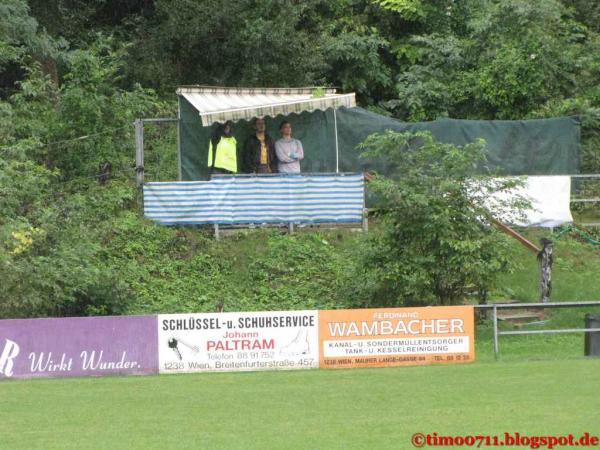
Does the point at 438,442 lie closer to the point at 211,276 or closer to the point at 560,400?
the point at 560,400

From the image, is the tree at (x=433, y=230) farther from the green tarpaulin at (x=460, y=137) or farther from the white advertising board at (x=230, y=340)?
the green tarpaulin at (x=460, y=137)

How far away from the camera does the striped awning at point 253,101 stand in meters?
24.9

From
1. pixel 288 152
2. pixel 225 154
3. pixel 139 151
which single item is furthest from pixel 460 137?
pixel 139 151

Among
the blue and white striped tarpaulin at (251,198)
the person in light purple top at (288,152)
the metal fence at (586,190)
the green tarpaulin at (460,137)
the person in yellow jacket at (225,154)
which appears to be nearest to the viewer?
the blue and white striped tarpaulin at (251,198)

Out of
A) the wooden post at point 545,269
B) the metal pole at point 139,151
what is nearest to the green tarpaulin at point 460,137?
the metal pole at point 139,151

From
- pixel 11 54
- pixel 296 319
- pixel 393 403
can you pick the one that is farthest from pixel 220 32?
pixel 393 403

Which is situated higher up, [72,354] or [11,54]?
[11,54]

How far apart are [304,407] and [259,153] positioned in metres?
11.3

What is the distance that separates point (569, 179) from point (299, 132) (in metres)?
6.83

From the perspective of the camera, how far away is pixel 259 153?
25312 millimetres

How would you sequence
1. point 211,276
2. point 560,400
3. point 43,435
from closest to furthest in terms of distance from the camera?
point 43,435 < point 560,400 < point 211,276

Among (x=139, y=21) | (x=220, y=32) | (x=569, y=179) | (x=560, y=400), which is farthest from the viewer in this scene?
(x=139, y=21)

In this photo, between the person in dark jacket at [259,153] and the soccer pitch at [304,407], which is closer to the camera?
the soccer pitch at [304,407]

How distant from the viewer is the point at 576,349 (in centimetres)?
2106
